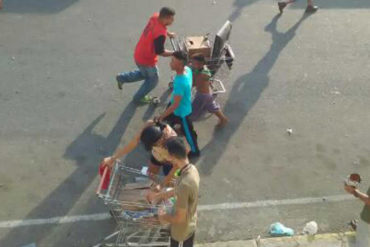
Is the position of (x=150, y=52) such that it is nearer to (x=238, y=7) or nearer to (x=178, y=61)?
(x=178, y=61)

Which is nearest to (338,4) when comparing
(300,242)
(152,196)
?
(300,242)

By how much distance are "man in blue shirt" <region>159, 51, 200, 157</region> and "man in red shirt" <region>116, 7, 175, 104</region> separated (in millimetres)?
750

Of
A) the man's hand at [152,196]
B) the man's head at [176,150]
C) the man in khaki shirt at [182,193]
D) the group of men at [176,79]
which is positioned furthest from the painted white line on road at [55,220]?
the man's head at [176,150]

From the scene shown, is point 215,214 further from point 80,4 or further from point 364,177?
point 80,4

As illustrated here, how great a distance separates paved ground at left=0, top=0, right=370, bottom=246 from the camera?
23.3ft

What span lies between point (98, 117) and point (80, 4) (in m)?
4.03

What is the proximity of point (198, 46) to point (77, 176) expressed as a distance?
284cm

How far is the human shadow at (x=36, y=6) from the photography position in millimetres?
11164

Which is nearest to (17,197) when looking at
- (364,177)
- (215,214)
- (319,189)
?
(215,214)

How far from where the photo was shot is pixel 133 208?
582 cm

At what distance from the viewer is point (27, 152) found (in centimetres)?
778

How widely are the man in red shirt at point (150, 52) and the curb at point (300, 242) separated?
3.03 meters

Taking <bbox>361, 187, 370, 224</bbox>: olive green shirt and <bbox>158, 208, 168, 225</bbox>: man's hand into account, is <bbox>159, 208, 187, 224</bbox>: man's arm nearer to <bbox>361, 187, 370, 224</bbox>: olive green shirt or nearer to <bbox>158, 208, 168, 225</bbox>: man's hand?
<bbox>158, 208, 168, 225</bbox>: man's hand

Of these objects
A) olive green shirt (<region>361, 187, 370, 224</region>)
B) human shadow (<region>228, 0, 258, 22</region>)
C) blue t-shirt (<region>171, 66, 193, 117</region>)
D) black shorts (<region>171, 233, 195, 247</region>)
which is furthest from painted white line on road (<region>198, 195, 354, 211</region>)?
human shadow (<region>228, 0, 258, 22</region>)
